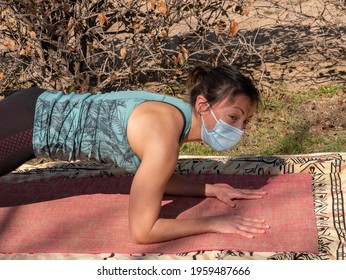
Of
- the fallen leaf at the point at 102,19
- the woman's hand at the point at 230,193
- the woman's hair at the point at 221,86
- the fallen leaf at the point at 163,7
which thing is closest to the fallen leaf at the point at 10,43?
the fallen leaf at the point at 102,19

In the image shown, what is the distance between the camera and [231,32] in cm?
475

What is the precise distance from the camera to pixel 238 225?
291 cm

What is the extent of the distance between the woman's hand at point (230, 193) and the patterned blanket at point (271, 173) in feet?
0.95

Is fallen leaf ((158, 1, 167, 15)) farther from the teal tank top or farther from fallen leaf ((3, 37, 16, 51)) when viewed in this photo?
the teal tank top

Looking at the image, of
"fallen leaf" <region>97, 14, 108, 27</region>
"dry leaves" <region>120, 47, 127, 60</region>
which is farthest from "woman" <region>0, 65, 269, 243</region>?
"dry leaves" <region>120, 47, 127, 60</region>

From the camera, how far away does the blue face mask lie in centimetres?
282

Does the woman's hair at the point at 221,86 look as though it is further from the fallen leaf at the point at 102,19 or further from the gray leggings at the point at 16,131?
the fallen leaf at the point at 102,19

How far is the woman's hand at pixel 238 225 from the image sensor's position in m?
2.89

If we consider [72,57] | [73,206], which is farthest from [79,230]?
[72,57]

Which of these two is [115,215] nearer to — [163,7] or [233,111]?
[233,111]

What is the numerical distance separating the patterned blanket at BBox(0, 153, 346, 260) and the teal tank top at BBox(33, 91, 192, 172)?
17.7 inches

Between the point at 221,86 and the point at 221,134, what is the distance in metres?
0.21

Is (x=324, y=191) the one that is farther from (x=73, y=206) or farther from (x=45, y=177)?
(x=45, y=177)
